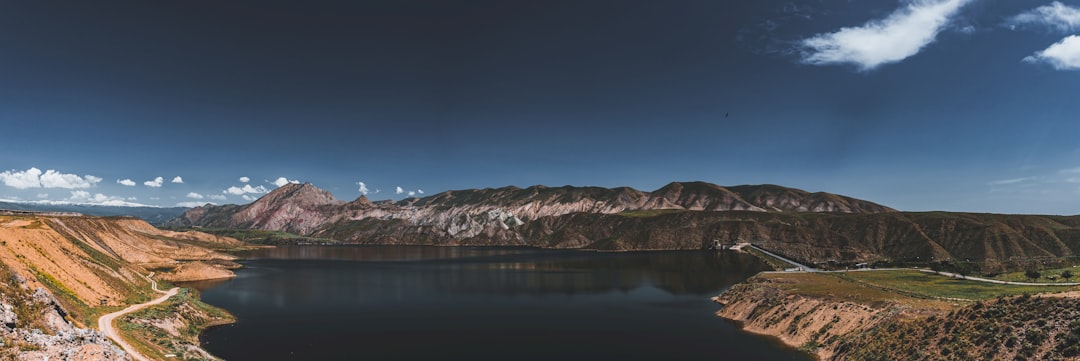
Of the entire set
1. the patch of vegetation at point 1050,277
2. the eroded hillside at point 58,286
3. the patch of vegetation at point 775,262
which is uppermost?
the eroded hillside at point 58,286

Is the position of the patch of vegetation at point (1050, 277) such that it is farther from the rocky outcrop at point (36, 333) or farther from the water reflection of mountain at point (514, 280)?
the rocky outcrop at point (36, 333)

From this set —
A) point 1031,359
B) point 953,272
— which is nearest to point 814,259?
point 953,272

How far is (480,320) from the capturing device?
2965 inches

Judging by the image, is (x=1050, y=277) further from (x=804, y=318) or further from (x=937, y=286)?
(x=804, y=318)

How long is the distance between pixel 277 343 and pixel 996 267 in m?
144

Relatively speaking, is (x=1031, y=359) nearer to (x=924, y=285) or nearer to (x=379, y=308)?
(x=924, y=285)

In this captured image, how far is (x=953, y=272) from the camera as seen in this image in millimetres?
95500

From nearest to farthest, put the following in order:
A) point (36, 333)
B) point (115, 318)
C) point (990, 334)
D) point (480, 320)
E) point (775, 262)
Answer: point (36, 333), point (990, 334), point (115, 318), point (480, 320), point (775, 262)

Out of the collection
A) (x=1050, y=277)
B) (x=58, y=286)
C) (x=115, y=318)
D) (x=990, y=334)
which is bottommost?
(x=115, y=318)

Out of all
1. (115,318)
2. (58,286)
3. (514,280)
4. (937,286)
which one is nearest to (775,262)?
(937,286)

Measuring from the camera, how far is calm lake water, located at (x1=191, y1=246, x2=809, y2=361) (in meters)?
56.7

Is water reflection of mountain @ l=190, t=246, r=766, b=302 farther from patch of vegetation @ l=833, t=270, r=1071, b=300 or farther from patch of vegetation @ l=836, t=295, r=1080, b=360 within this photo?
patch of vegetation @ l=836, t=295, r=1080, b=360

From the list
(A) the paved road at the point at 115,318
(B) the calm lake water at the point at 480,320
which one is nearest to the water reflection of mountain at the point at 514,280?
(B) the calm lake water at the point at 480,320

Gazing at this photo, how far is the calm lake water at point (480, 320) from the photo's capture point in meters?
56.7
